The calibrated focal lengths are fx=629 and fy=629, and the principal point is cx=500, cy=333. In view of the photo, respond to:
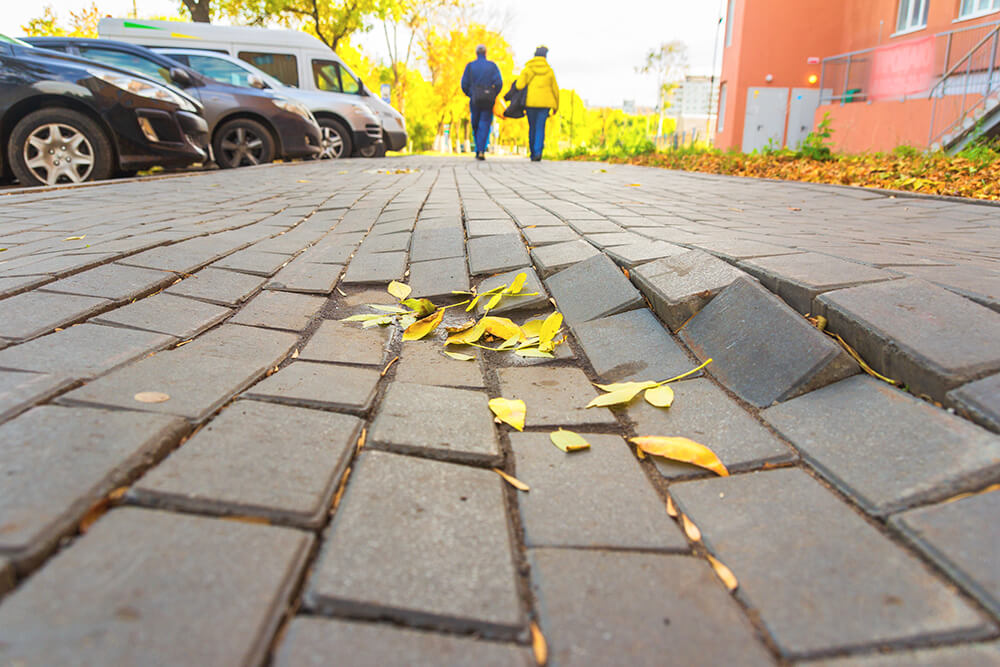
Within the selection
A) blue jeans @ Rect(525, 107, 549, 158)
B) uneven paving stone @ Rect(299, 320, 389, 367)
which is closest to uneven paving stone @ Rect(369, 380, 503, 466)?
uneven paving stone @ Rect(299, 320, 389, 367)

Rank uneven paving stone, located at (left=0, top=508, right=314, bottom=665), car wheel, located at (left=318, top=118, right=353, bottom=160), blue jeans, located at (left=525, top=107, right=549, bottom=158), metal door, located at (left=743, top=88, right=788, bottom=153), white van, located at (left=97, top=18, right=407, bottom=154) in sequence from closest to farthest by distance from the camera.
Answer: uneven paving stone, located at (left=0, top=508, right=314, bottom=665), car wheel, located at (left=318, top=118, right=353, bottom=160), white van, located at (left=97, top=18, right=407, bottom=154), blue jeans, located at (left=525, top=107, right=549, bottom=158), metal door, located at (left=743, top=88, right=788, bottom=153)

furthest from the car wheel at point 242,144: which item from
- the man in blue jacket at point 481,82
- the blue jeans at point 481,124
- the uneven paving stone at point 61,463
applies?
the uneven paving stone at point 61,463

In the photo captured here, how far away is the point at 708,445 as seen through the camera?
1.47 metres

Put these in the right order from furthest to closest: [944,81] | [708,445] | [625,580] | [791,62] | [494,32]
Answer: [494,32]
[791,62]
[944,81]
[708,445]
[625,580]

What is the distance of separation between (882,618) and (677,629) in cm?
31

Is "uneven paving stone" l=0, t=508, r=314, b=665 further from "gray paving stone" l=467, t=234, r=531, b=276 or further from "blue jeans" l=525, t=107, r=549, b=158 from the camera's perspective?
"blue jeans" l=525, t=107, r=549, b=158

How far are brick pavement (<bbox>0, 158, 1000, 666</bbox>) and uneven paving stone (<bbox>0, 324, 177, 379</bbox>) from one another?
0.03ft

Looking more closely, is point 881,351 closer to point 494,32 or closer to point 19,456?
point 19,456

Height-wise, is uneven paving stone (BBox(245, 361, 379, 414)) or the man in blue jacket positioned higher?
the man in blue jacket

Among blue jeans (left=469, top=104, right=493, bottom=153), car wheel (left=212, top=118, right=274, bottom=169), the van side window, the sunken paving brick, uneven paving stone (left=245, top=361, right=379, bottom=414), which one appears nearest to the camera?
the sunken paving brick

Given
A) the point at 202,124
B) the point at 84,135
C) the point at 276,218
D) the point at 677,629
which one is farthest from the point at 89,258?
the point at 202,124

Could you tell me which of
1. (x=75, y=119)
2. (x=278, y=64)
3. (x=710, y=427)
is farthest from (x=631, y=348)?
(x=278, y=64)

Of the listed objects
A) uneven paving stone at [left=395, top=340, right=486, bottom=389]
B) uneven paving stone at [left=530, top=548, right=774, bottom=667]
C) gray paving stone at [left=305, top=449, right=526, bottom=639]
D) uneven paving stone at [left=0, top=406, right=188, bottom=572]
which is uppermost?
uneven paving stone at [left=0, top=406, right=188, bottom=572]

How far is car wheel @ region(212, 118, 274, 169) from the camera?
9.25 m
